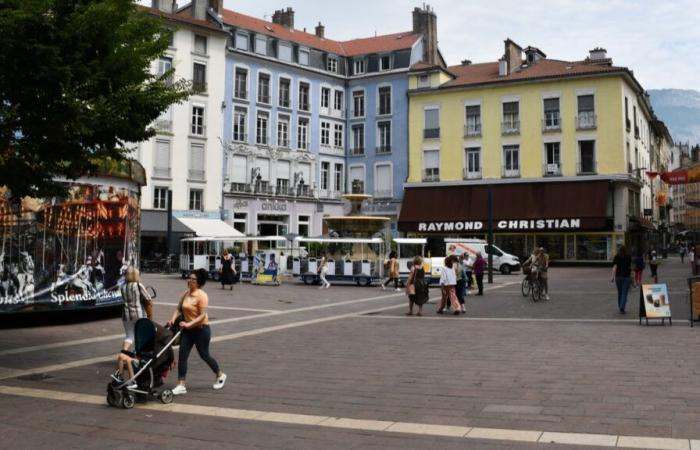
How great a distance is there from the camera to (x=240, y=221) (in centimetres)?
4550

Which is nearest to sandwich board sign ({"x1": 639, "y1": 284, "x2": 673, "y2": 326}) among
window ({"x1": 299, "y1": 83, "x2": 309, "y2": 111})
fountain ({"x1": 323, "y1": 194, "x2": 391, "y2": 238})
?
fountain ({"x1": 323, "y1": 194, "x2": 391, "y2": 238})

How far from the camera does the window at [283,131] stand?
1892 inches

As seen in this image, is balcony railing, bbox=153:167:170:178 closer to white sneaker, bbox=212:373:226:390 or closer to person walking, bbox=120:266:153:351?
person walking, bbox=120:266:153:351

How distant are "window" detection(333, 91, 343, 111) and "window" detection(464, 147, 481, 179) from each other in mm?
10949

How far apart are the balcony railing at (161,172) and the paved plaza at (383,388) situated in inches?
1117

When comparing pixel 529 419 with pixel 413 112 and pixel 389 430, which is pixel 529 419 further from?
pixel 413 112

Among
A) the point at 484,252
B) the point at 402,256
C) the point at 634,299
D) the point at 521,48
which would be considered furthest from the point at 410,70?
the point at 634,299

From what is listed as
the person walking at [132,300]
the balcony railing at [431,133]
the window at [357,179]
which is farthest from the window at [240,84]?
the person walking at [132,300]

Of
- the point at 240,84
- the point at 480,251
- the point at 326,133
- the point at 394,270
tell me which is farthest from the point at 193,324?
the point at 326,133

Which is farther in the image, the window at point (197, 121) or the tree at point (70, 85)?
the window at point (197, 121)

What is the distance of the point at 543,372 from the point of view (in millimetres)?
8508

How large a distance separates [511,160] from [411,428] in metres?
41.9

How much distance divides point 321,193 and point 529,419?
44.6 m

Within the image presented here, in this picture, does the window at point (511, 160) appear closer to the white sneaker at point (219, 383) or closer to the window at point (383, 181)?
the window at point (383, 181)
